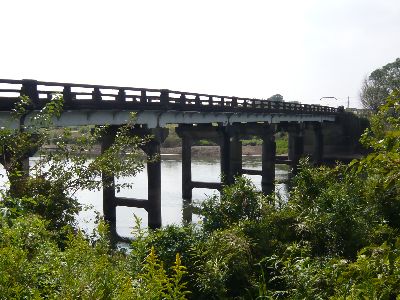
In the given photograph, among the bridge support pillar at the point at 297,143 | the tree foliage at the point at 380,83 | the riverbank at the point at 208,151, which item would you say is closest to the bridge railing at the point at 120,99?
the bridge support pillar at the point at 297,143

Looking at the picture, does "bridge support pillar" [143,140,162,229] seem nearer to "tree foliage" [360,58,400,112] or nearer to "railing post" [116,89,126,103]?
"railing post" [116,89,126,103]

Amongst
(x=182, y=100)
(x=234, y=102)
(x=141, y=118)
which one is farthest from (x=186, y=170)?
(x=141, y=118)

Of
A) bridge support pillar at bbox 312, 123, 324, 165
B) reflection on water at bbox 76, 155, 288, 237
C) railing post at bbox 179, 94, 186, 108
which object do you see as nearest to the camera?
railing post at bbox 179, 94, 186, 108

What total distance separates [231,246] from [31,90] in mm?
7185

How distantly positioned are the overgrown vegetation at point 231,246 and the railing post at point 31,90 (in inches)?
130

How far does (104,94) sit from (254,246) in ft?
29.7

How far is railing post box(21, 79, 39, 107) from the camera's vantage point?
40.1ft

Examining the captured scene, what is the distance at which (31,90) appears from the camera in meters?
12.4

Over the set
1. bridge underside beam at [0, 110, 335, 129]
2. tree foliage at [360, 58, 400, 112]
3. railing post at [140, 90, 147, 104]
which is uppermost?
tree foliage at [360, 58, 400, 112]

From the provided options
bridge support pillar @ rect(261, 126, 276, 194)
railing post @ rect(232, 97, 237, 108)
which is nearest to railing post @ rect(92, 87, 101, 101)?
railing post @ rect(232, 97, 237, 108)

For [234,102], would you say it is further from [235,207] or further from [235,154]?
[235,207]

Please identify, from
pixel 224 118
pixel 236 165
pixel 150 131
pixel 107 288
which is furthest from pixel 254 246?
pixel 236 165

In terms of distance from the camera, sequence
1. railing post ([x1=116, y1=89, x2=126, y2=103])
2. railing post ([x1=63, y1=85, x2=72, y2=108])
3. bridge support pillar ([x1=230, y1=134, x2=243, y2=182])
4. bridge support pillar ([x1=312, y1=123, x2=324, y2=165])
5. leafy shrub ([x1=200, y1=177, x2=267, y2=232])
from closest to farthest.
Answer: leafy shrub ([x1=200, y1=177, x2=267, y2=232]) → railing post ([x1=63, y1=85, x2=72, y2=108]) → railing post ([x1=116, y1=89, x2=126, y2=103]) → bridge support pillar ([x1=230, y1=134, x2=243, y2=182]) → bridge support pillar ([x1=312, y1=123, x2=324, y2=165])

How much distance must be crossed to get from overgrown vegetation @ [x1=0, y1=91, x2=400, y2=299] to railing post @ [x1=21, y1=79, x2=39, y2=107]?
329cm
